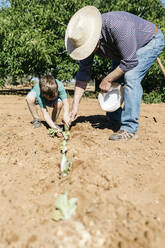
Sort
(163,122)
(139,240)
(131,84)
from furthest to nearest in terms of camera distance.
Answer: (163,122)
(131,84)
(139,240)

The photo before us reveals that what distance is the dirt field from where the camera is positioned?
152 centimetres

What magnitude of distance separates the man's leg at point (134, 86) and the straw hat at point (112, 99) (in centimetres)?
25

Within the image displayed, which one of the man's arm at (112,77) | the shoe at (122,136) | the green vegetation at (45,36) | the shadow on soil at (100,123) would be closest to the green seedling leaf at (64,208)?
the shoe at (122,136)

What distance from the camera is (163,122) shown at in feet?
14.9

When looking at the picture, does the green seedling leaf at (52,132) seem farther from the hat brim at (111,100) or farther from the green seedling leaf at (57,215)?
the green seedling leaf at (57,215)

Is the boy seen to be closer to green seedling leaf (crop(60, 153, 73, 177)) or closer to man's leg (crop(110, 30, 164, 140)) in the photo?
man's leg (crop(110, 30, 164, 140))

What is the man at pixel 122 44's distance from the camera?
9.18 feet

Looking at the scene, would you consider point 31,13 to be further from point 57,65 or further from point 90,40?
point 90,40

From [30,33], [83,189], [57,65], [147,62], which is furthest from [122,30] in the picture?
[57,65]

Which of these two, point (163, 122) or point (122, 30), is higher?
point (122, 30)

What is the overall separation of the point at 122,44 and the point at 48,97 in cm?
124

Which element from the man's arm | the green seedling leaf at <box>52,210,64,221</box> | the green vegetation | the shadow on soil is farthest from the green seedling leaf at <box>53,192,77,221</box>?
the green vegetation

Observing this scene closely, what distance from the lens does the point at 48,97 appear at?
3.43 meters

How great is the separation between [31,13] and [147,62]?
8.40 m
